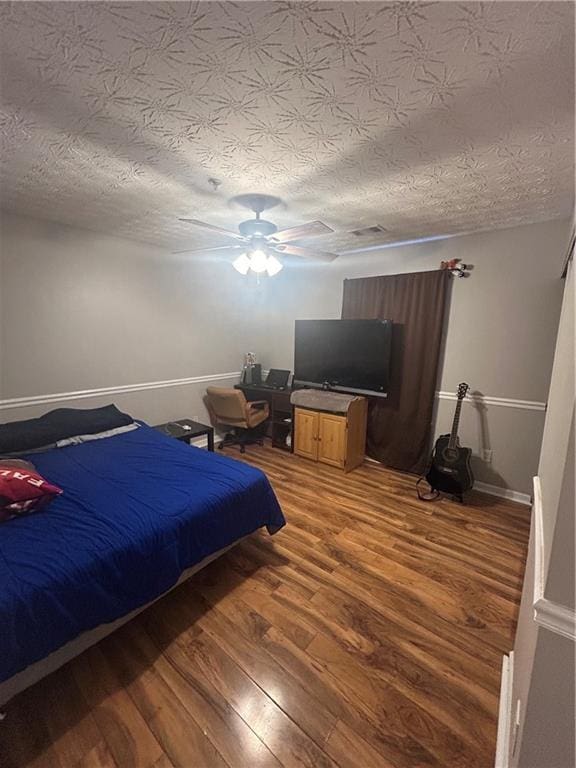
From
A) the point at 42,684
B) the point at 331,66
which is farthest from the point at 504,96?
the point at 42,684

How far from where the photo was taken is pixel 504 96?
4.03 feet

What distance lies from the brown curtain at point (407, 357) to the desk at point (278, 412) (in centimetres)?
108

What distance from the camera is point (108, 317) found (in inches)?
132

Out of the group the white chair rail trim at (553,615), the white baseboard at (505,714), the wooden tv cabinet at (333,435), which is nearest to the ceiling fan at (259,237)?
the wooden tv cabinet at (333,435)

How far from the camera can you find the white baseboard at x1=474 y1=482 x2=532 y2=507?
9.89ft

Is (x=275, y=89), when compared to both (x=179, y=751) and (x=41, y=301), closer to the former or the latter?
(x=179, y=751)

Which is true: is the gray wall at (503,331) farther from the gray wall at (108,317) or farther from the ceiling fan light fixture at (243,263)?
the gray wall at (108,317)

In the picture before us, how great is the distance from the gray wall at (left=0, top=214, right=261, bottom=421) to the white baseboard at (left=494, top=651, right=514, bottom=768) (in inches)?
143

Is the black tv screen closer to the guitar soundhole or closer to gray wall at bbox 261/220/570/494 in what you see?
gray wall at bbox 261/220/570/494

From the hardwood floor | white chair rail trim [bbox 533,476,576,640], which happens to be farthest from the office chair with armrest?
white chair rail trim [bbox 533,476,576,640]

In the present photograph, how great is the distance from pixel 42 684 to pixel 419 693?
5.49 ft

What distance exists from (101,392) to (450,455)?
3.58 meters

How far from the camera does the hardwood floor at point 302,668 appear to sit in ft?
4.01

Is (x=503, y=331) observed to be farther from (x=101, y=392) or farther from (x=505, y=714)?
(x=101, y=392)
